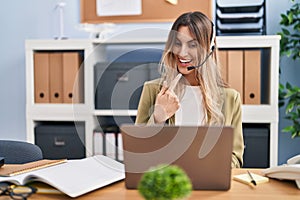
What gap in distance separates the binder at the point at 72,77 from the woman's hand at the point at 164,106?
1247 millimetres

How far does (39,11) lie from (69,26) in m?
0.24

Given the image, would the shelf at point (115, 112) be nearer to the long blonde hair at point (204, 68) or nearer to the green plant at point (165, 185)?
the long blonde hair at point (204, 68)

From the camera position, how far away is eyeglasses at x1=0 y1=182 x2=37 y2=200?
1049mm

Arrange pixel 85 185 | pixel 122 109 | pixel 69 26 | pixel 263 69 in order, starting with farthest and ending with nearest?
pixel 69 26 < pixel 263 69 < pixel 122 109 < pixel 85 185

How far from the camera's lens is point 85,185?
44.5 inches

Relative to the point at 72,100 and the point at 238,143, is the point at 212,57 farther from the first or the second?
the point at 72,100

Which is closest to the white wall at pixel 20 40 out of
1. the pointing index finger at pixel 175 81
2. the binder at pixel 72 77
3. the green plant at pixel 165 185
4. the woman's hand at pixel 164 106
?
the binder at pixel 72 77

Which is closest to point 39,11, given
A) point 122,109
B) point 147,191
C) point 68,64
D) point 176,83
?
point 68,64

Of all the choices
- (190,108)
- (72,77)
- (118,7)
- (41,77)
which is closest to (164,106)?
(190,108)

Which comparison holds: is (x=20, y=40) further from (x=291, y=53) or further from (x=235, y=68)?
(x=291, y=53)

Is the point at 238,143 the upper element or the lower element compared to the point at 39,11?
lower

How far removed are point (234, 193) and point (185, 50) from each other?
29.8 inches

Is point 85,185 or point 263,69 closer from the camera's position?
point 85,185

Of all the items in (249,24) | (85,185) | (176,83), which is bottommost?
(85,185)
